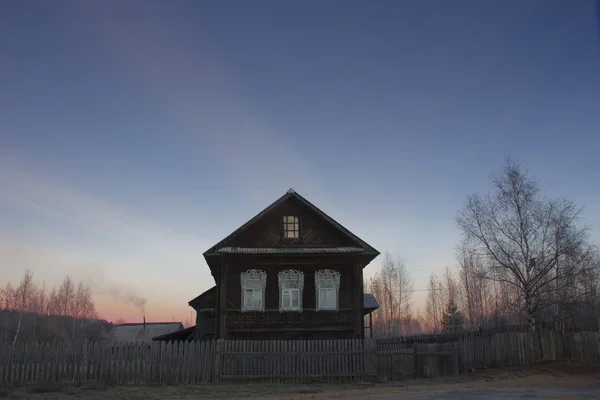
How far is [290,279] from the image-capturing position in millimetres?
23719

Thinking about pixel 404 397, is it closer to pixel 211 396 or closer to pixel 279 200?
pixel 211 396

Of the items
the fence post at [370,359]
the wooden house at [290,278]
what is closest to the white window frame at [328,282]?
the wooden house at [290,278]

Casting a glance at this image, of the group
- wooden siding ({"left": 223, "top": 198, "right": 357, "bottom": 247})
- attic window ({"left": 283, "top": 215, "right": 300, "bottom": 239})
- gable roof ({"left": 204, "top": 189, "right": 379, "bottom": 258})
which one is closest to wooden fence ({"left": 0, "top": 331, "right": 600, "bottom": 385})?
gable roof ({"left": 204, "top": 189, "right": 379, "bottom": 258})

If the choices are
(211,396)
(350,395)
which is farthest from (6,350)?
(350,395)

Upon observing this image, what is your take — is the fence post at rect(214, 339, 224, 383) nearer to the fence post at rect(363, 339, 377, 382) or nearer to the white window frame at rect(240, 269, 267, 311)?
the white window frame at rect(240, 269, 267, 311)

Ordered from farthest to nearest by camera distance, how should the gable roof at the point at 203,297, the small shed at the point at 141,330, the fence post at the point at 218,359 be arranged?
the small shed at the point at 141,330 < the gable roof at the point at 203,297 < the fence post at the point at 218,359

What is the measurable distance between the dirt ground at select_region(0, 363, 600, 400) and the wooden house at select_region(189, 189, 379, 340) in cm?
368

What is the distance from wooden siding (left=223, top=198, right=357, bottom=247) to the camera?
2434 centimetres

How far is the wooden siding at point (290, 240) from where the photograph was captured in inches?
958

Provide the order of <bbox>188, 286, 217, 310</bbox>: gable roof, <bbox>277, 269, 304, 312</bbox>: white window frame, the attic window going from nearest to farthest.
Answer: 1. <bbox>277, 269, 304, 312</bbox>: white window frame
2. the attic window
3. <bbox>188, 286, 217, 310</bbox>: gable roof

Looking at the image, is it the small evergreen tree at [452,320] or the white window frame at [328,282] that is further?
the small evergreen tree at [452,320]

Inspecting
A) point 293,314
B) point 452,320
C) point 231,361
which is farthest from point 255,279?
point 452,320

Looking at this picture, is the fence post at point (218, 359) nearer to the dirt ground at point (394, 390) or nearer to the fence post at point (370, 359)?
the dirt ground at point (394, 390)

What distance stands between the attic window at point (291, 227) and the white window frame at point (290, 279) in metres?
1.85
